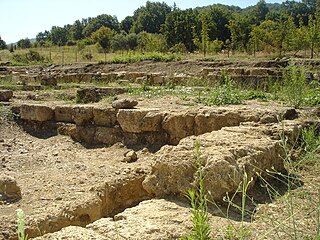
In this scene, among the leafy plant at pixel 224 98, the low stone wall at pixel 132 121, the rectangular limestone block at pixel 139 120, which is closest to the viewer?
the low stone wall at pixel 132 121

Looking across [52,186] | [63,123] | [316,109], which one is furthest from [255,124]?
[63,123]

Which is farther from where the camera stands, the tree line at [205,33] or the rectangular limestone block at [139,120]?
the tree line at [205,33]

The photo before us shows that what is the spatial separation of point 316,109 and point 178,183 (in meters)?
4.14

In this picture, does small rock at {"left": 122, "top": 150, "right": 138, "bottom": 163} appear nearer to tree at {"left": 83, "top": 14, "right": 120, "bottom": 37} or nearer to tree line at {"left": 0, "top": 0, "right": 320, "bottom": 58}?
tree line at {"left": 0, "top": 0, "right": 320, "bottom": 58}

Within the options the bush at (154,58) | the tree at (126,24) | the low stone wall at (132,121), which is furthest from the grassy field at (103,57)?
the tree at (126,24)

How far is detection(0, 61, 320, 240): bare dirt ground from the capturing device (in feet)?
11.0

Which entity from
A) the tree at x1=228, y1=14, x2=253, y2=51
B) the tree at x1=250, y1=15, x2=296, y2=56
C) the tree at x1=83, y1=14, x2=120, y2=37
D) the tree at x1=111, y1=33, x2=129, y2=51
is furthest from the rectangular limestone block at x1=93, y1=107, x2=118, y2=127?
the tree at x1=83, y1=14, x2=120, y2=37

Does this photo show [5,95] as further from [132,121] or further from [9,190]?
[9,190]

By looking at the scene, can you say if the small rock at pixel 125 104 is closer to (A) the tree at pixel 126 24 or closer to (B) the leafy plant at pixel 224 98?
(B) the leafy plant at pixel 224 98

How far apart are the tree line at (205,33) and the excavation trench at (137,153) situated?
1620 centimetres

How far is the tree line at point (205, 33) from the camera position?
2623 cm

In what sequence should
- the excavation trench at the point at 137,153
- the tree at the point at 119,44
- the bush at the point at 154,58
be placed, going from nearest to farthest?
1. the excavation trench at the point at 137,153
2. the bush at the point at 154,58
3. the tree at the point at 119,44

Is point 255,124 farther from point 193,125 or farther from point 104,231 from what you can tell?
point 104,231

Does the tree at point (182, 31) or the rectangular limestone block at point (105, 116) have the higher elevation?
the tree at point (182, 31)
